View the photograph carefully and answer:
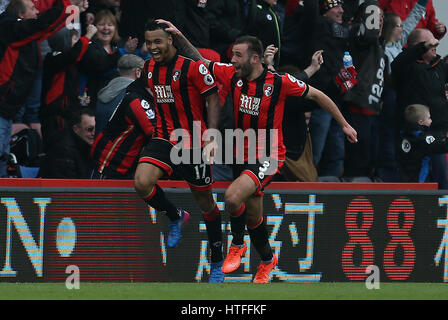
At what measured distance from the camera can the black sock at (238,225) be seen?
8.37m

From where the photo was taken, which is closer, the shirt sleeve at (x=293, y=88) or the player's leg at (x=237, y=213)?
the player's leg at (x=237, y=213)

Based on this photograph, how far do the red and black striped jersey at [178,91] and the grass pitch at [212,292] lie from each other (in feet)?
4.80

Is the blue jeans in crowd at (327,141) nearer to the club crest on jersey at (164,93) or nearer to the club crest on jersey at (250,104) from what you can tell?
the club crest on jersey at (250,104)

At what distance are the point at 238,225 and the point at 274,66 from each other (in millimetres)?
2770

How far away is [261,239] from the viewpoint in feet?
27.7

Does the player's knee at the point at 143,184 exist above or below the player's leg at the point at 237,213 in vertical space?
above

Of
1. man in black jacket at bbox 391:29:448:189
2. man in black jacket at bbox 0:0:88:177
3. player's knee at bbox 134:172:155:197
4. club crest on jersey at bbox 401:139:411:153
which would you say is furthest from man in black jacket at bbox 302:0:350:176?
man in black jacket at bbox 0:0:88:177

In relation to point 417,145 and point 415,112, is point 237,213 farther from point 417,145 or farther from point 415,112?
Answer: point 415,112

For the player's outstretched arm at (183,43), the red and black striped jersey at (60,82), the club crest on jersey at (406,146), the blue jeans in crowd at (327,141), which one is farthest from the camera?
the club crest on jersey at (406,146)

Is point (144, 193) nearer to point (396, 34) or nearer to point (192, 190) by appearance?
point (192, 190)

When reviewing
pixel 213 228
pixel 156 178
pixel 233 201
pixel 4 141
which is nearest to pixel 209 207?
pixel 213 228

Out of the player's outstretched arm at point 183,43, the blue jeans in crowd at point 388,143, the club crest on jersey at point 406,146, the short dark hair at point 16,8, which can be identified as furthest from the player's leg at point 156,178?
the blue jeans in crowd at point 388,143

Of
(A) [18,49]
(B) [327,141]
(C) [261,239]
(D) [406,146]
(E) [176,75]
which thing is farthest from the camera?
(D) [406,146]

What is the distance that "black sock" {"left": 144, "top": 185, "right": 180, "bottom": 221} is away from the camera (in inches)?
321
